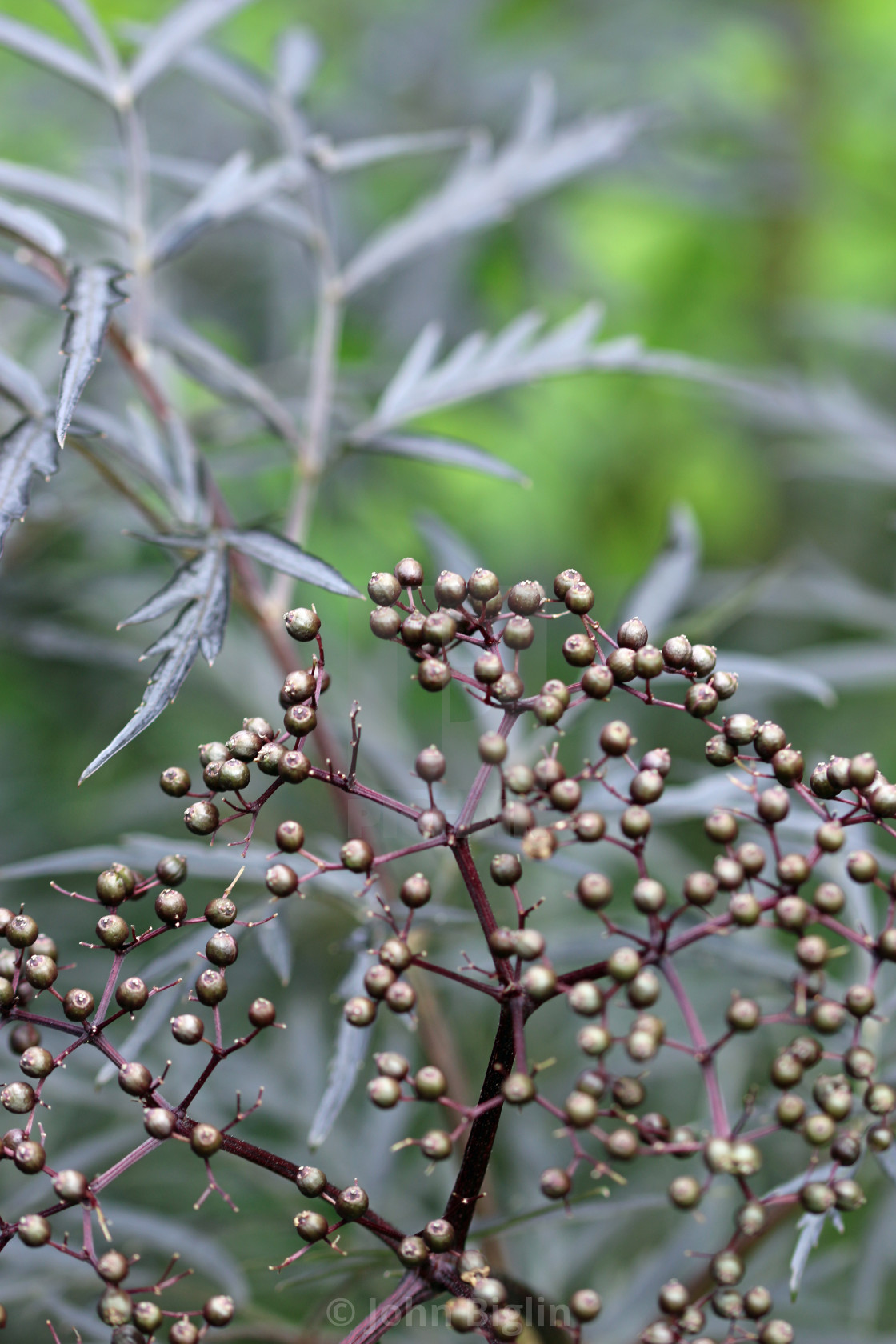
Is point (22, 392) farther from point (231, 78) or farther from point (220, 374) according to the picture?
point (231, 78)

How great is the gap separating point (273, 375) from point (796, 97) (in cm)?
193

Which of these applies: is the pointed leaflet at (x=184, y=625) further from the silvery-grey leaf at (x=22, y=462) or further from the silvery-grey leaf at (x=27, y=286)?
the silvery-grey leaf at (x=27, y=286)

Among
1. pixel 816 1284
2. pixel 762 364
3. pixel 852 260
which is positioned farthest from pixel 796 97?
pixel 816 1284

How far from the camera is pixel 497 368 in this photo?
1131mm

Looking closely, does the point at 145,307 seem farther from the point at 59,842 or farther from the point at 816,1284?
the point at 816,1284

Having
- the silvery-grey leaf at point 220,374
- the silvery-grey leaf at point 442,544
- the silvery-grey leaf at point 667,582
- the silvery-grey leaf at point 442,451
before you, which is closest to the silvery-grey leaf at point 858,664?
the silvery-grey leaf at point 667,582

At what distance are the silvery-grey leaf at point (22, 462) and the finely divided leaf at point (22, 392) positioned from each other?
33mm

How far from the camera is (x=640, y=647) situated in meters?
0.70

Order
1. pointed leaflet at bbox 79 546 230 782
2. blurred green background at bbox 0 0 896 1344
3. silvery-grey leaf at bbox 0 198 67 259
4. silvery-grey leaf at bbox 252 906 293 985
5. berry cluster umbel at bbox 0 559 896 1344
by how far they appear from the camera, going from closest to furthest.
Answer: berry cluster umbel at bbox 0 559 896 1344 → pointed leaflet at bbox 79 546 230 782 → silvery-grey leaf at bbox 252 906 293 985 → silvery-grey leaf at bbox 0 198 67 259 → blurred green background at bbox 0 0 896 1344

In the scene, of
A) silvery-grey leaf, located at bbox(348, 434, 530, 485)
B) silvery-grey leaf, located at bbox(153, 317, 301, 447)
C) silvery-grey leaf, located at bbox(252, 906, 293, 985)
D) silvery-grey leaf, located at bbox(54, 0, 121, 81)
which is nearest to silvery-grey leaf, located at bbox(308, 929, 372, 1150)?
silvery-grey leaf, located at bbox(252, 906, 293, 985)

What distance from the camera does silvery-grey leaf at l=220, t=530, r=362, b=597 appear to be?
810 millimetres

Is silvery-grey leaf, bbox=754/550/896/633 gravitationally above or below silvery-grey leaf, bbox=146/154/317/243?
above

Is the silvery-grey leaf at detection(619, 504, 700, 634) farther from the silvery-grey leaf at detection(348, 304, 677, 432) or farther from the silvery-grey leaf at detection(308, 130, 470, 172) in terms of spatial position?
the silvery-grey leaf at detection(308, 130, 470, 172)

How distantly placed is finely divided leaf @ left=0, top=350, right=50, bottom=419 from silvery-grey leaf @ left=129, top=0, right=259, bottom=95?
0.39m
